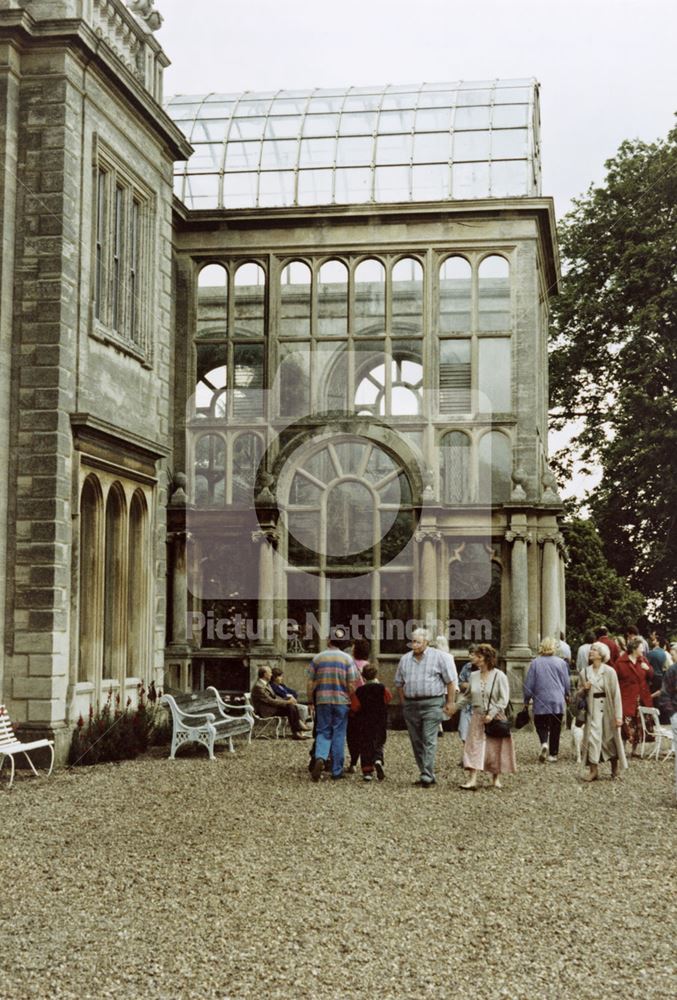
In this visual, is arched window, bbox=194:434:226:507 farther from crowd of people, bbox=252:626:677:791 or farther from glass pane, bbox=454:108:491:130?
crowd of people, bbox=252:626:677:791

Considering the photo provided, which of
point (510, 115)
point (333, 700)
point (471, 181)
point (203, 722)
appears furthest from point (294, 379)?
point (333, 700)

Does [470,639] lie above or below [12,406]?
below

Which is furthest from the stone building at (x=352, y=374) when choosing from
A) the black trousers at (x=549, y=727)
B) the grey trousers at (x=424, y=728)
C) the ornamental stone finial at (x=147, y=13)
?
the grey trousers at (x=424, y=728)

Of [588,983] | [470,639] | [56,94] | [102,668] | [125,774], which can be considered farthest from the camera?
[470,639]

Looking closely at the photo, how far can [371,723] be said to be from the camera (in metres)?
13.5

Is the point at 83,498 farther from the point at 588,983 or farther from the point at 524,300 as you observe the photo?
the point at 588,983

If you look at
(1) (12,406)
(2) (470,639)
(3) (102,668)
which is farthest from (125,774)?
(2) (470,639)

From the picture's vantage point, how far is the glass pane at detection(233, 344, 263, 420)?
21047 millimetres

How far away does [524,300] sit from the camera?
2055 cm

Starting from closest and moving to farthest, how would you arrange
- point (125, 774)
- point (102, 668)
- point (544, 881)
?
point (544, 881) → point (125, 774) → point (102, 668)

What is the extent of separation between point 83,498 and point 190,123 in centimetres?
958

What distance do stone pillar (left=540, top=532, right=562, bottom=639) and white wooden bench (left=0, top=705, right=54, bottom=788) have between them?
8901mm

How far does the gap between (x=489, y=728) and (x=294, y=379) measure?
9.08 m

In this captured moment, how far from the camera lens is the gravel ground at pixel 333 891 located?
579 cm
